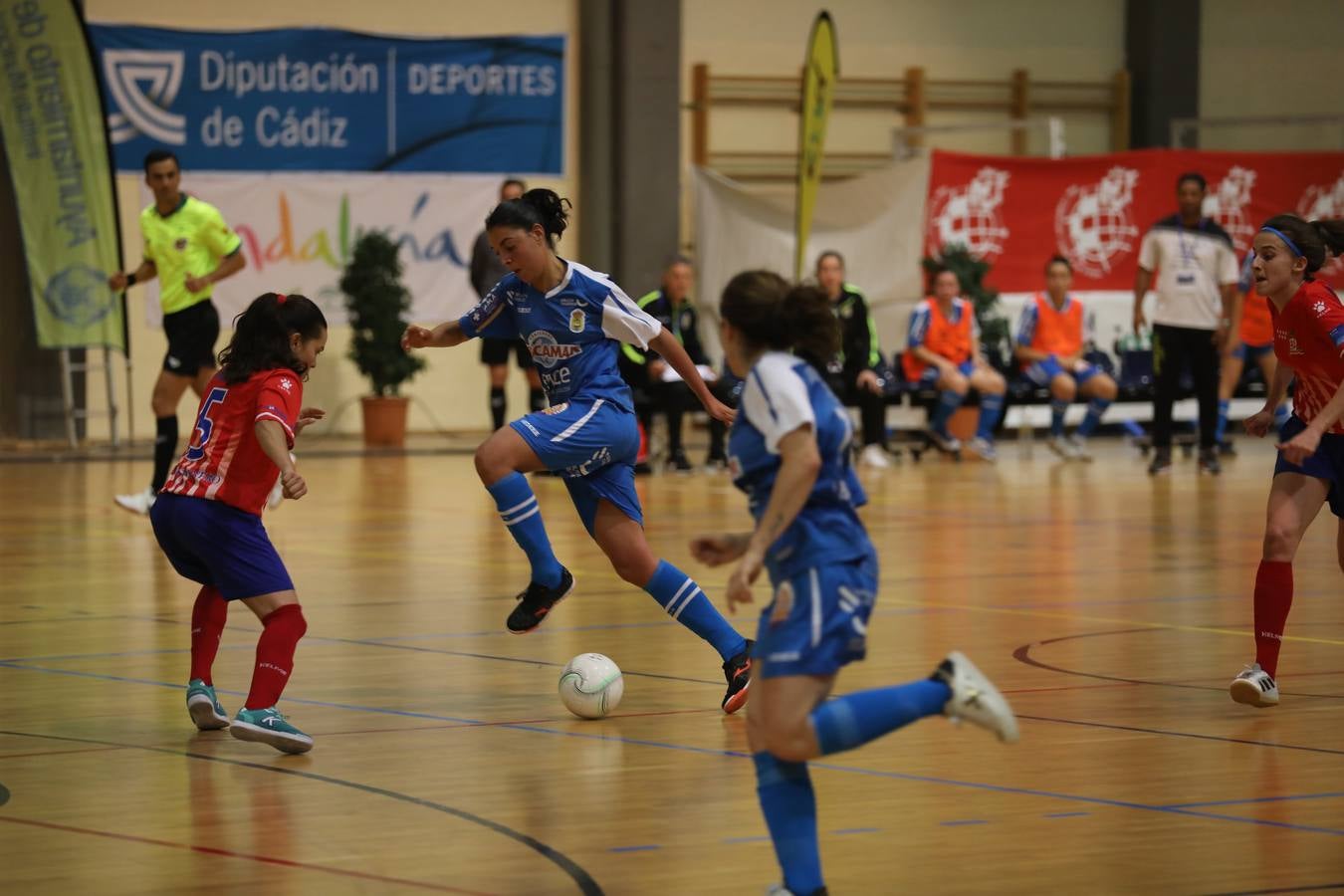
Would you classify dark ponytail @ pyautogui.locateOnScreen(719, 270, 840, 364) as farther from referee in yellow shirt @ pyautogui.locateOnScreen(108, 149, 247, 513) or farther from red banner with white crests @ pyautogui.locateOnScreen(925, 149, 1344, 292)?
red banner with white crests @ pyautogui.locateOnScreen(925, 149, 1344, 292)

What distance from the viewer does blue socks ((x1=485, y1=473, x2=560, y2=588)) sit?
20.8ft

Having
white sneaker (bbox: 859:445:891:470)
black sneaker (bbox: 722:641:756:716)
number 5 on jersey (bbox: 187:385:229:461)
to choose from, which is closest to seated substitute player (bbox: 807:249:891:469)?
white sneaker (bbox: 859:445:891:470)

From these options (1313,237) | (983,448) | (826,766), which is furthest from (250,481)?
(983,448)

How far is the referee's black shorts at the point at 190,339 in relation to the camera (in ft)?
37.8

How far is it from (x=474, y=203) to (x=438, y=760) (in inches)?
587

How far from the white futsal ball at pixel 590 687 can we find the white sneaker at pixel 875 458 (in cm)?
1021

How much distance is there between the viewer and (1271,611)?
6.01 metres

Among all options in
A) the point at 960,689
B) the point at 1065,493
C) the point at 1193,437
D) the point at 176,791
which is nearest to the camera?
the point at 960,689

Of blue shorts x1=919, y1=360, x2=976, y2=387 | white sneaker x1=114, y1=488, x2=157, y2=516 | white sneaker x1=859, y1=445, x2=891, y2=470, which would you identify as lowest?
white sneaker x1=859, y1=445, x2=891, y2=470

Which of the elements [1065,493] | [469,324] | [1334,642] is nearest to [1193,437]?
[1065,493]

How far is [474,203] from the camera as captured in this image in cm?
1970

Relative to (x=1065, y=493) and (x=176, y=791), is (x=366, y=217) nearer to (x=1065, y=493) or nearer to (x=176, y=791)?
(x=1065, y=493)

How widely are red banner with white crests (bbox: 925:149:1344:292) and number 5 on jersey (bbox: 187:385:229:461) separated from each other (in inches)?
539

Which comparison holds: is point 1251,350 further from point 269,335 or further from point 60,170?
point 269,335
